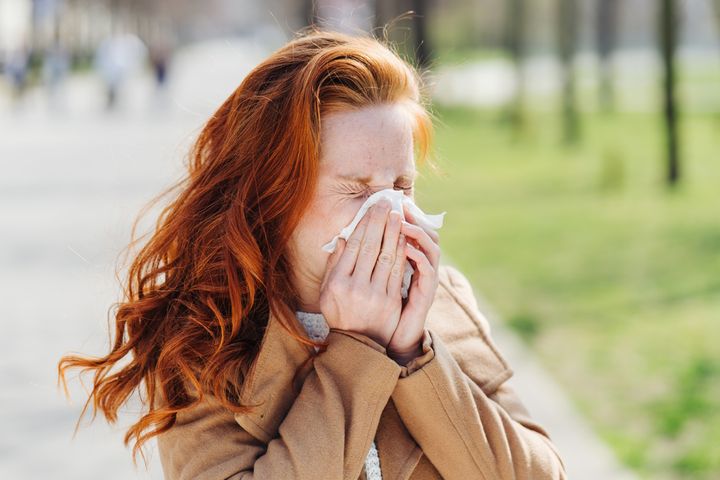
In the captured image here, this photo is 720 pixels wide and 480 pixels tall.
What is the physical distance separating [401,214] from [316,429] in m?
0.37

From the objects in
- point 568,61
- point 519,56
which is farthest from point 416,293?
point 519,56

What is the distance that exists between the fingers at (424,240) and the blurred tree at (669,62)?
10893mm

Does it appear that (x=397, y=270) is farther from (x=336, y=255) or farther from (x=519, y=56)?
(x=519, y=56)

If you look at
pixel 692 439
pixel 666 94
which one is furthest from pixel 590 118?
pixel 692 439

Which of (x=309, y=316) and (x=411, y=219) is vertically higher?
(x=411, y=219)

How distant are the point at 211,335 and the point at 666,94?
11.1 meters

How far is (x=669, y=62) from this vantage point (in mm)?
12258

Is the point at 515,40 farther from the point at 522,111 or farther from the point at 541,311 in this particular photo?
the point at 541,311

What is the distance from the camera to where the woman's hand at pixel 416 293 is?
184 cm

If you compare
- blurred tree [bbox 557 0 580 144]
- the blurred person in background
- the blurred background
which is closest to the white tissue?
the blurred background

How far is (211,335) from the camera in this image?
1898mm

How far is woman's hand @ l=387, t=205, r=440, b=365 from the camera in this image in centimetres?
184

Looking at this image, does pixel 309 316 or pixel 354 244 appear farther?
pixel 309 316

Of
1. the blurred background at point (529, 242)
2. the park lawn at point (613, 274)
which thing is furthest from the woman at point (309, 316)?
the park lawn at point (613, 274)
